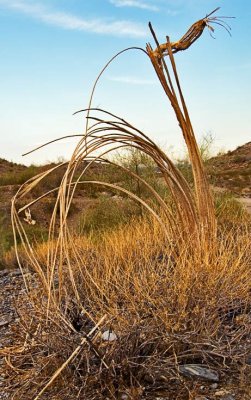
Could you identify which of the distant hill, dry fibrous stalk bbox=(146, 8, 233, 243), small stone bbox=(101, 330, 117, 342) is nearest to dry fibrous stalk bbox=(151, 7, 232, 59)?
dry fibrous stalk bbox=(146, 8, 233, 243)

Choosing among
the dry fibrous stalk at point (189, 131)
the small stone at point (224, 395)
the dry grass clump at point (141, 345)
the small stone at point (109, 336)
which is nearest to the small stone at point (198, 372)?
the dry grass clump at point (141, 345)

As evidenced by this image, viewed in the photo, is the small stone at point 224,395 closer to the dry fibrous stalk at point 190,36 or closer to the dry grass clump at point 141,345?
the dry grass clump at point 141,345

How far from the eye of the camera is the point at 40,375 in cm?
432

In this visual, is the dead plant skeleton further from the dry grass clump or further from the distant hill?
the distant hill

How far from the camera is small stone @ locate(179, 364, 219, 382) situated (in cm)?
419

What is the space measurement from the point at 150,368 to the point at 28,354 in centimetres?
102

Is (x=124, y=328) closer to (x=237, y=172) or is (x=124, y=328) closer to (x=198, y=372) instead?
(x=198, y=372)

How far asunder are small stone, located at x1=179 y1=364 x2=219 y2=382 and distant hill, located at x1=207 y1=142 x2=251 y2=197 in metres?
10.3

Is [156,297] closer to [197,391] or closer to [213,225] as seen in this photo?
[197,391]

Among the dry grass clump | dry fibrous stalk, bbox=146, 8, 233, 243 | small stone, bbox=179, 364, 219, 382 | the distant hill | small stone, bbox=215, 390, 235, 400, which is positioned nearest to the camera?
small stone, bbox=215, 390, 235, 400

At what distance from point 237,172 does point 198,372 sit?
3967cm

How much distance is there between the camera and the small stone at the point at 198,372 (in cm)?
419

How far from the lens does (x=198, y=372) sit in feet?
13.9

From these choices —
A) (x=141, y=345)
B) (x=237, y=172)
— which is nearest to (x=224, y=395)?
(x=141, y=345)
